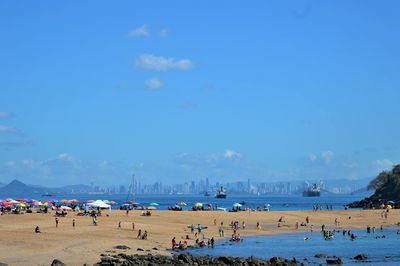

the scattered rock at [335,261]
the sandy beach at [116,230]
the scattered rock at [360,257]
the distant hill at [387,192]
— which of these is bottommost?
the scattered rock at [335,261]

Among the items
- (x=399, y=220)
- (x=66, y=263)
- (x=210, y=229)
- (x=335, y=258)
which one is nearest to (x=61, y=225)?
(x=210, y=229)

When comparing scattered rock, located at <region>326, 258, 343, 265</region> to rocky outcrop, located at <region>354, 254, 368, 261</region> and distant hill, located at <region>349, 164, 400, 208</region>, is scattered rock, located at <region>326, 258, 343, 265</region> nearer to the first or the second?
rocky outcrop, located at <region>354, 254, 368, 261</region>

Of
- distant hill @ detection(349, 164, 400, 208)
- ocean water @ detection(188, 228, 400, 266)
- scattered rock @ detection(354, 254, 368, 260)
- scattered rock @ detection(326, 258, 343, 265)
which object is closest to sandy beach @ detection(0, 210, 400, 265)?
ocean water @ detection(188, 228, 400, 266)

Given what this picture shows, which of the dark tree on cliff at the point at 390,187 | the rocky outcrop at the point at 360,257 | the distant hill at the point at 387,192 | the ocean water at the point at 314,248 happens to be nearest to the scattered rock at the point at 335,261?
the ocean water at the point at 314,248

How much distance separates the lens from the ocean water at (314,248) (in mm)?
→ 49875

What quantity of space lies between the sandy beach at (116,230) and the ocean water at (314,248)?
4.06 metres

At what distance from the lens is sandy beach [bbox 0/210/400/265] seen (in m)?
43.9

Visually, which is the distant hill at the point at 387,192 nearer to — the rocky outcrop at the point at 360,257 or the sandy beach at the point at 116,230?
the sandy beach at the point at 116,230

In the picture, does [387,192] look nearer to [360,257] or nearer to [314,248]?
[314,248]

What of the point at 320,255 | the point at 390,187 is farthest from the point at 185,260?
the point at 390,187

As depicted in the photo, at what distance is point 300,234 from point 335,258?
867 inches

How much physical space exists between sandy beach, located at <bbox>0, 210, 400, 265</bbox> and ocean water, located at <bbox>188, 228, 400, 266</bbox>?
406 centimetres

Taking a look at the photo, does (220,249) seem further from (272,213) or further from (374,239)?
(272,213)

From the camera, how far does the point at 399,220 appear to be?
3533 inches
